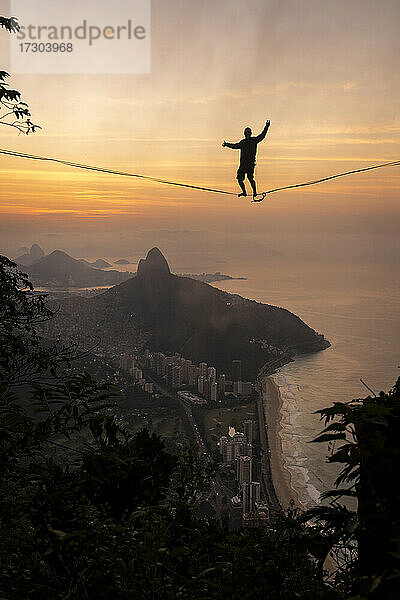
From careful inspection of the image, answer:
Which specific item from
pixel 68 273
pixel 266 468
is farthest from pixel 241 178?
pixel 68 273

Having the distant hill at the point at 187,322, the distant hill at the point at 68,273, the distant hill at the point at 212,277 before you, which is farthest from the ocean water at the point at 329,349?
the distant hill at the point at 68,273

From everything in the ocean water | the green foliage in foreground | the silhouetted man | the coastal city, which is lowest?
the coastal city

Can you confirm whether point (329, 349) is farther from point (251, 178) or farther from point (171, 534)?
point (171, 534)

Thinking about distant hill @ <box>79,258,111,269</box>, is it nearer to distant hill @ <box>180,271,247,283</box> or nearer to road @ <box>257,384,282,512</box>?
distant hill @ <box>180,271,247,283</box>

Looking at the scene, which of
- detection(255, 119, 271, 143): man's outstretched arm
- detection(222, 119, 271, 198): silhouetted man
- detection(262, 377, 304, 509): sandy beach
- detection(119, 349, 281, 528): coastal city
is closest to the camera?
detection(255, 119, 271, 143): man's outstretched arm

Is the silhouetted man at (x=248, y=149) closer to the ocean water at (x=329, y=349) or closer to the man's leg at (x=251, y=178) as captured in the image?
the man's leg at (x=251, y=178)

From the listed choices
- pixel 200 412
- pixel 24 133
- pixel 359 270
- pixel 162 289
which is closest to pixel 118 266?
pixel 162 289

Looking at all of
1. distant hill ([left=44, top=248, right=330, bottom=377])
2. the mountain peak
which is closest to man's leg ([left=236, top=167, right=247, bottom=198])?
distant hill ([left=44, top=248, right=330, bottom=377])
